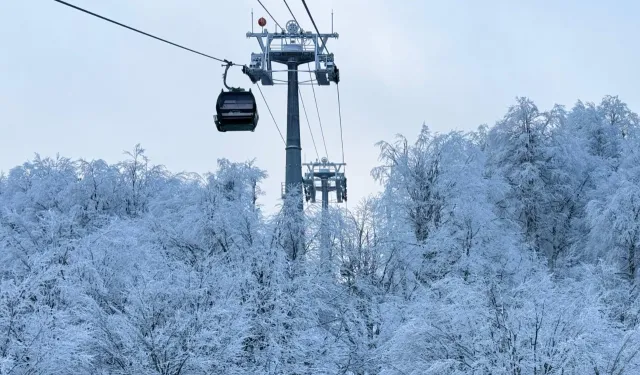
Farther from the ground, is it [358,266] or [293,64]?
[293,64]

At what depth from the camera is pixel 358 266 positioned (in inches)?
993

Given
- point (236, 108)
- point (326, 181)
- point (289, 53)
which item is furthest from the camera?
point (326, 181)

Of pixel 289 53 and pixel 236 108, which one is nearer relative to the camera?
pixel 236 108

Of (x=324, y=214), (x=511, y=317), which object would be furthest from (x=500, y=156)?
(x=511, y=317)

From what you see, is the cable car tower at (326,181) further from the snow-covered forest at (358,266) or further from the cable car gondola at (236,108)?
the cable car gondola at (236,108)

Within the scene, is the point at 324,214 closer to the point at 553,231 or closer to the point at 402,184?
the point at 402,184

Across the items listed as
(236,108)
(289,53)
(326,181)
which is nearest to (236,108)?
(236,108)

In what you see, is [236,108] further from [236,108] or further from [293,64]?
[293,64]

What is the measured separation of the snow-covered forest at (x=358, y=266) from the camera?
50.6 ft

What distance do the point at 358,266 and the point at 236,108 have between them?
11622 mm

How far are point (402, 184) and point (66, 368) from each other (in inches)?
649

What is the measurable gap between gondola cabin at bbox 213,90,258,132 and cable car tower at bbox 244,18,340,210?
822 centimetres

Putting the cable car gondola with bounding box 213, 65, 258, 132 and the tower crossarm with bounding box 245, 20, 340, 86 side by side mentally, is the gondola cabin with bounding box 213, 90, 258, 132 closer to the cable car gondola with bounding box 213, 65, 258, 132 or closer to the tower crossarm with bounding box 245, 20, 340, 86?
the cable car gondola with bounding box 213, 65, 258, 132

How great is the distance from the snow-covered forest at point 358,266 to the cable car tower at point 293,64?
2974 mm
